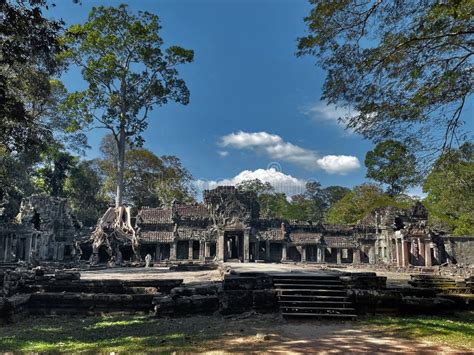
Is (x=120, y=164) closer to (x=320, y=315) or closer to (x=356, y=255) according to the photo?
(x=356, y=255)

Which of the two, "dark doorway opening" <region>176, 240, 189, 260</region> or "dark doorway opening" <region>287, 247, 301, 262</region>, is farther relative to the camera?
"dark doorway opening" <region>287, 247, 301, 262</region>

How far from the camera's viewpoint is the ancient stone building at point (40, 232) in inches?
1208

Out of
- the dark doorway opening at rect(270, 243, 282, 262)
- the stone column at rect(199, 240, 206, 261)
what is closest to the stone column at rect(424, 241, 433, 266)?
the dark doorway opening at rect(270, 243, 282, 262)

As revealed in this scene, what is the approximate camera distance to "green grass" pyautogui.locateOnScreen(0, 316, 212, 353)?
19.7 feet

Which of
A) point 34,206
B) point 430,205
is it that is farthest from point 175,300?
point 430,205

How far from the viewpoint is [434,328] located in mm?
7109

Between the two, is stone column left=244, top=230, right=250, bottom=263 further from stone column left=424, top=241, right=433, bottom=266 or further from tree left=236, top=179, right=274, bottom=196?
tree left=236, top=179, right=274, bottom=196

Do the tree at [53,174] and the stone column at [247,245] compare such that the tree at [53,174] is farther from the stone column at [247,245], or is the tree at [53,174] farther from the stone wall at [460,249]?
the stone wall at [460,249]

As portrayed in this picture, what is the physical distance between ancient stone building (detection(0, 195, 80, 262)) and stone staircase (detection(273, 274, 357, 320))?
2632 centimetres

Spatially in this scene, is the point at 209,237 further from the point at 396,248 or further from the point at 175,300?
the point at 175,300

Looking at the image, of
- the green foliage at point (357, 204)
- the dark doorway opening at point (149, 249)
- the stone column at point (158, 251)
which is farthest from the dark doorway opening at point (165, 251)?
the green foliage at point (357, 204)

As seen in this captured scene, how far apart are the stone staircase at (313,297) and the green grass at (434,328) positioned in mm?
649

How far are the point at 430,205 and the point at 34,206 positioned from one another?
39855 millimetres

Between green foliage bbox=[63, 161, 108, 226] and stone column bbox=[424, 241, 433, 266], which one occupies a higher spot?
green foliage bbox=[63, 161, 108, 226]
